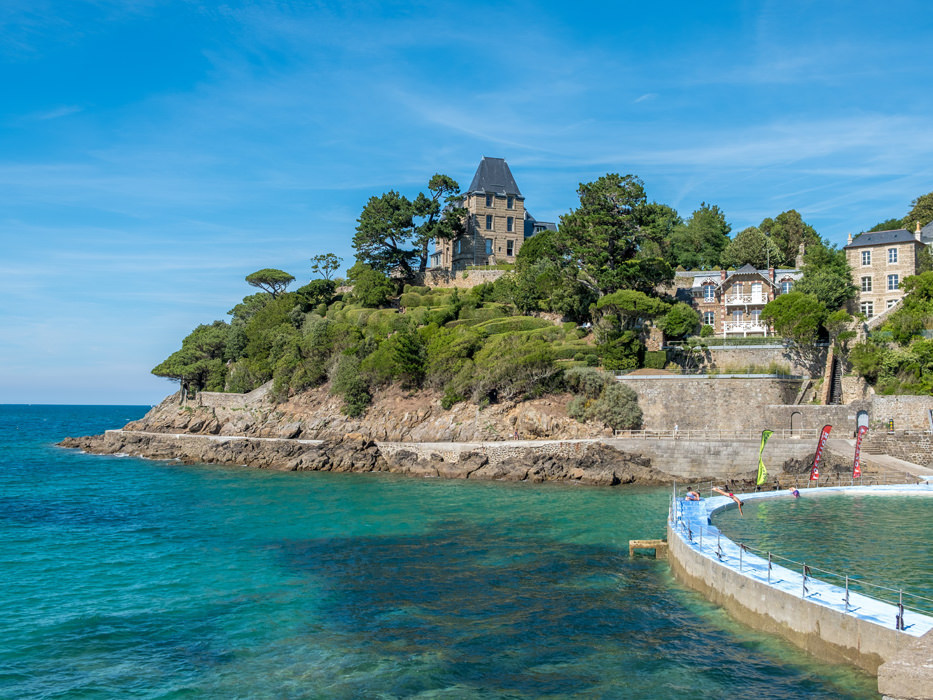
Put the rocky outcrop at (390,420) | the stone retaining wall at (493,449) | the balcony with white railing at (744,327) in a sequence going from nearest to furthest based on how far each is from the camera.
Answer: the stone retaining wall at (493,449) → the rocky outcrop at (390,420) → the balcony with white railing at (744,327)

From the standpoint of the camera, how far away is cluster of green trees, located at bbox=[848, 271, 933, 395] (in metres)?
37.1

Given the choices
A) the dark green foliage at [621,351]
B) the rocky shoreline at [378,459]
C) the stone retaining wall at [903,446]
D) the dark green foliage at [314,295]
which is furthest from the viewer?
the dark green foliage at [314,295]

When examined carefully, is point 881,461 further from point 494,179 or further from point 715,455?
point 494,179

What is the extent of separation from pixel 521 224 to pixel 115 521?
164 feet

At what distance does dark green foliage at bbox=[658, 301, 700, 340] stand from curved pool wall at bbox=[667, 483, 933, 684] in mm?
27532

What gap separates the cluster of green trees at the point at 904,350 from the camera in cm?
3712

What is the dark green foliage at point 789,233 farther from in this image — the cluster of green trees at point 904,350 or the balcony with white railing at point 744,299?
the cluster of green trees at point 904,350

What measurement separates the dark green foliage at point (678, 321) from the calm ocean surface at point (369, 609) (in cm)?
1797

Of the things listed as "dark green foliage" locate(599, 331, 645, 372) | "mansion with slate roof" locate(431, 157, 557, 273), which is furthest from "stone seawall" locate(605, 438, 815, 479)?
"mansion with slate roof" locate(431, 157, 557, 273)

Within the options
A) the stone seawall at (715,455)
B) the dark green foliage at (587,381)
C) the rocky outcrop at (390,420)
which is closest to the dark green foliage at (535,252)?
the dark green foliage at (587,381)

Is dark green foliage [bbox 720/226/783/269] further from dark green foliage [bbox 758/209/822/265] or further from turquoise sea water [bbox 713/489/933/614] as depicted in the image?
turquoise sea water [bbox 713/489/933/614]

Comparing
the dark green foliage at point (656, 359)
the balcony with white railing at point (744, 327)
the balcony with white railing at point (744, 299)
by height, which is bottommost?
the dark green foliage at point (656, 359)

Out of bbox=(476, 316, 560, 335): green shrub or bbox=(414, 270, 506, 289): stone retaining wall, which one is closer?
bbox=(476, 316, 560, 335): green shrub

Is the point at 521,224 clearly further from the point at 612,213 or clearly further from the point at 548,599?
the point at 548,599
